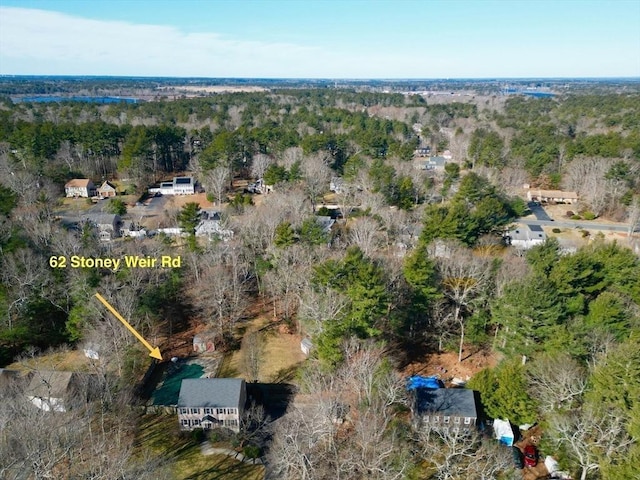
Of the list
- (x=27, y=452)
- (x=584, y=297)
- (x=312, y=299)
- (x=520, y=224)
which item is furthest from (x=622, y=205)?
(x=27, y=452)

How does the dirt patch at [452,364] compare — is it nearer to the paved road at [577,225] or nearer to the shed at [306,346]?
the shed at [306,346]

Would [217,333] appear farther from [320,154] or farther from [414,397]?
[320,154]

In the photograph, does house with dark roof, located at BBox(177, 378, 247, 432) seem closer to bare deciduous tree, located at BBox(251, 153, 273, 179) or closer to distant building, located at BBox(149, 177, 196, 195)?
bare deciduous tree, located at BBox(251, 153, 273, 179)

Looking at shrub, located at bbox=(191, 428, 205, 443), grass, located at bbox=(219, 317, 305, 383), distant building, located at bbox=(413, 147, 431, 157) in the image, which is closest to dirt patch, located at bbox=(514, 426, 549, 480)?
grass, located at bbox=(219, 317, 305, 383)

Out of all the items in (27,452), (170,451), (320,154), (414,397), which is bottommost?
(170,451)

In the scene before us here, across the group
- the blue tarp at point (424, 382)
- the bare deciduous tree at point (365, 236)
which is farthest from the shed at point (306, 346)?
the bare deciduous tree at point (365, 236)
